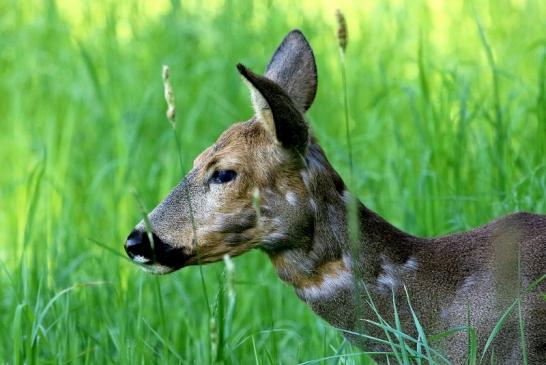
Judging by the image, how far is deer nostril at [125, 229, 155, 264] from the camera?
12.3 ft

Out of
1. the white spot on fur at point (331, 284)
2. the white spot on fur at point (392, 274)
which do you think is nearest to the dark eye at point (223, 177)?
the white spot on fur at point (331, 284)

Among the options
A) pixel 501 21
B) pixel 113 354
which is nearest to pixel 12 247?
pixel 113 354

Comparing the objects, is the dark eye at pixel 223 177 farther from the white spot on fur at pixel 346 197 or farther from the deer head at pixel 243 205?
the white spot on fur at pixel 346 197

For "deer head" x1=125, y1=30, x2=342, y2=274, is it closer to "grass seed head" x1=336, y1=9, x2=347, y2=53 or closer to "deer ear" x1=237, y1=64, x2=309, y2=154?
"deer ear" x1=237, y1=64, x2=309, y2=154

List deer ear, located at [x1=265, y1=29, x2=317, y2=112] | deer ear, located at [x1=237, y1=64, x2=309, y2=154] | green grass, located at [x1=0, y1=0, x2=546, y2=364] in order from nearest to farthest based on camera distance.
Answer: deer ear, located at [x1=237, y1=64, x2=309, y2=154]
deer ear, located at [x1=265, y1=29, x2=317, y2=112]
green grass, located at [x1=0, y1=0, x2=546, y2=364]

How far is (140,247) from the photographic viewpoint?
12.3 feet

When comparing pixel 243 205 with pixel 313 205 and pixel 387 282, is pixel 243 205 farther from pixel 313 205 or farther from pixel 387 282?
pixel 387 282

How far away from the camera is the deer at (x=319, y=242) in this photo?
3.75 m

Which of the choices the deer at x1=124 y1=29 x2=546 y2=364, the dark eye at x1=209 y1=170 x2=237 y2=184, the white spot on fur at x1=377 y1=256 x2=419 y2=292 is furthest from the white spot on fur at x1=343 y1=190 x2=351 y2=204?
the dark eye at x1=209 y1=170 x2=237 y2=184

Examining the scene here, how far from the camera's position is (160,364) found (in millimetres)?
4105

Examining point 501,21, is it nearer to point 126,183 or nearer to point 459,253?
point 126,183

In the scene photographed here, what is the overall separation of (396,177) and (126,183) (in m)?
1.41

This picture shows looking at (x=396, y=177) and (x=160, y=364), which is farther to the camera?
(x=396, y=177)

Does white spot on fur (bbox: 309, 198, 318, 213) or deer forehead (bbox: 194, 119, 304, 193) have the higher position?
deer forehead (bbox: 194, 119, 304, 193)
